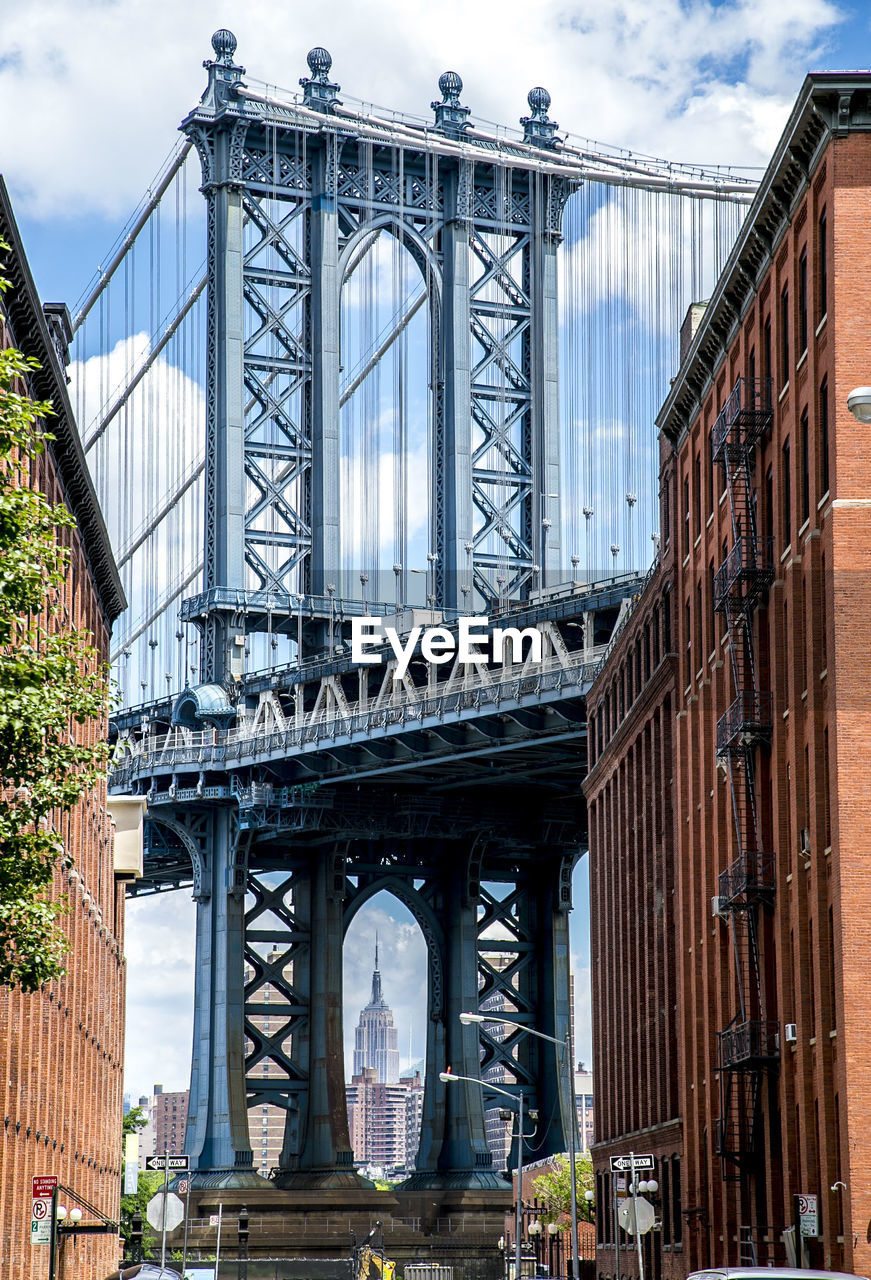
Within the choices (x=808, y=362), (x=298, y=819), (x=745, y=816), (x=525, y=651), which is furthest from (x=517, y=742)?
(x=808, y=362)

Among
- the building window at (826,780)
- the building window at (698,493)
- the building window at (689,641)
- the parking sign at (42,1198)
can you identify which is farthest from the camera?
the building window at (689,641)

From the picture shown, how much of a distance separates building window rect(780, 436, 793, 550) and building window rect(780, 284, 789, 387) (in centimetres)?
153

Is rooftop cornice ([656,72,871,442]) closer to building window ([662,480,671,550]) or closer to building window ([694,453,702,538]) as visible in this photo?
building window ([694,453,702,538])

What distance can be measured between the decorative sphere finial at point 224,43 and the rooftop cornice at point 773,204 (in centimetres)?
5823

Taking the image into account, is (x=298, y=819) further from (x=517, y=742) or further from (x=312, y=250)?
(x=312, y=250)

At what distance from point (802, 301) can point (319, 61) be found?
2991 inches

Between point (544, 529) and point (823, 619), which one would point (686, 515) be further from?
point (544, 529)

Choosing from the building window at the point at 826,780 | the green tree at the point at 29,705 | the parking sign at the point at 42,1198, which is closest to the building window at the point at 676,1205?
the building window at the point at 826,780

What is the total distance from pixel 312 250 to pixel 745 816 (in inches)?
2848

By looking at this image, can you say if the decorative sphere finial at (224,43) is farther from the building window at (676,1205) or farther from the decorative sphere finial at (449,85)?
the building window at (676,1205)

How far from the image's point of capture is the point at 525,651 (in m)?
101

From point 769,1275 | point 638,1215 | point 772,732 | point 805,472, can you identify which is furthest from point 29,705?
point 772,732

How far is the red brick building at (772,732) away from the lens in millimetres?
42375

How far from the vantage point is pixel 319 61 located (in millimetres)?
118938
